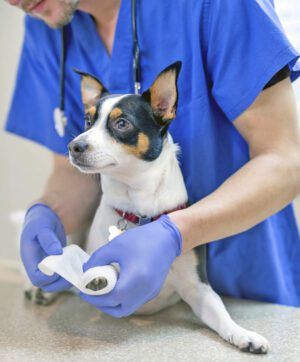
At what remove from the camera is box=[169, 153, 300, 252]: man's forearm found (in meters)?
0.96

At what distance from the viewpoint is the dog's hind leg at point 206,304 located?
94cm

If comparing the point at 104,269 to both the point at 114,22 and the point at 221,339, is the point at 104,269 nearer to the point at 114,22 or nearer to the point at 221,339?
the point at 221,339

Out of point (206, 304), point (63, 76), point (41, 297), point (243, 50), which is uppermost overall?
point (243, 50)

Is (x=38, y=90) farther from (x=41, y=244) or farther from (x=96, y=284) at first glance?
(x=96, y=284)

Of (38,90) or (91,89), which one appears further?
(38,90)

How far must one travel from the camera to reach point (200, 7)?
3.48 feet

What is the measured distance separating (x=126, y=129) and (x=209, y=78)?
0.24m

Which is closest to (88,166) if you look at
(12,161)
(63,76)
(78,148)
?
(78,148)

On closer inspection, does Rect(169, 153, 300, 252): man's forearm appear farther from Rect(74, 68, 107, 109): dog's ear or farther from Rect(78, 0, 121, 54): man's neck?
Rect(78, 0, 121, 54): man's neck

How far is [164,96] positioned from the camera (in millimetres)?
1000

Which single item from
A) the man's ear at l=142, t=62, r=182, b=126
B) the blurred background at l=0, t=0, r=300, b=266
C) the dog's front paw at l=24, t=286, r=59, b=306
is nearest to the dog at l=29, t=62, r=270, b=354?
the man's ear at l=142, t=62, r=182, b=126

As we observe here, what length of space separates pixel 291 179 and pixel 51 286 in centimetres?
53

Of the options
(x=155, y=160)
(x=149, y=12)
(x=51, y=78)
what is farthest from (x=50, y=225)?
(x=149, y=12)

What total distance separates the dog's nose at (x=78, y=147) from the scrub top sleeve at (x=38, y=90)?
404 mm
